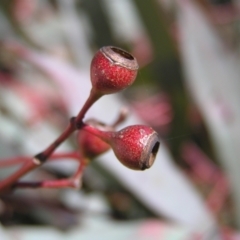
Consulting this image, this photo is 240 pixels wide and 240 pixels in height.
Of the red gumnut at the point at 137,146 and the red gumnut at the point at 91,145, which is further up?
the red gumnut at the point at 137,146

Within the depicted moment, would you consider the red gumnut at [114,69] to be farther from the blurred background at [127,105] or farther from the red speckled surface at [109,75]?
the blurred background at [127,105]

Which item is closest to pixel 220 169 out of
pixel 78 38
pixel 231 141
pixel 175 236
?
pixel 231 141

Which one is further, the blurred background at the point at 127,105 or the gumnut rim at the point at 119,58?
the blurred background at the point at 127,105

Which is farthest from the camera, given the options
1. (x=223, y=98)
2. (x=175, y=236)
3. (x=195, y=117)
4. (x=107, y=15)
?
(x=107, y=15)

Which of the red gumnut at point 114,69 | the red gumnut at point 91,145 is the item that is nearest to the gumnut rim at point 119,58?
the red gumnut at point 114,69

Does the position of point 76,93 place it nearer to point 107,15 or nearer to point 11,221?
point 11,221

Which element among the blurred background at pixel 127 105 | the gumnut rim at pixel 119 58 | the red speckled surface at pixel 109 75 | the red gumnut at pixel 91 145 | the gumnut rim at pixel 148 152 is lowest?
the blurred background at pixel 127 105

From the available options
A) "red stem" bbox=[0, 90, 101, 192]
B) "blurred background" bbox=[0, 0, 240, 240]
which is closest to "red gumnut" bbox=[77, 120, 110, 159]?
"red stem" bbox=[0, 90, 101, 192]

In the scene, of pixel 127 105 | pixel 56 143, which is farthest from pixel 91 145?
pixel 127 105
